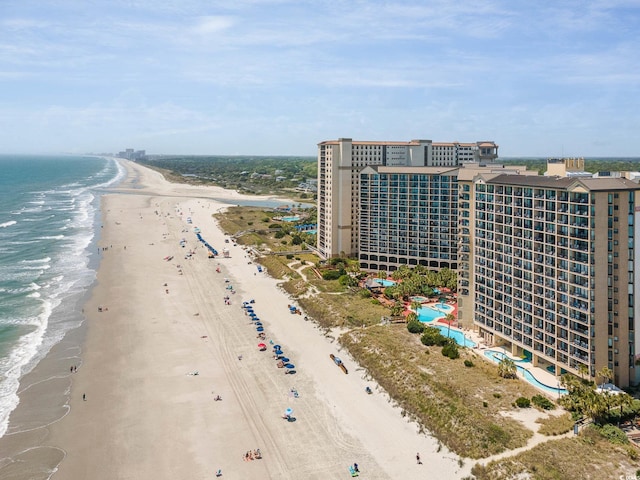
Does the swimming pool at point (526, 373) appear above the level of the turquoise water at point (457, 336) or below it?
below

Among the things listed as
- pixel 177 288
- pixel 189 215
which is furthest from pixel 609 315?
pixel 189 215

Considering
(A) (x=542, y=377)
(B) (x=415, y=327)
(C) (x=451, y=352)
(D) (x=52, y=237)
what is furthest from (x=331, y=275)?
(D) (x=52, y=237)

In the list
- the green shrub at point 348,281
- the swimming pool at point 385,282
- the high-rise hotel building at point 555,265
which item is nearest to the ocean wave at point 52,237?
the green shrub at point 348,281

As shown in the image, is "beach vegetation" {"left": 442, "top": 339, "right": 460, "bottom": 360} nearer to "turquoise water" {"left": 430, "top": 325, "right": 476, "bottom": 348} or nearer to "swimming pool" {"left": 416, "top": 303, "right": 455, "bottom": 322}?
"turquoise water" {"left": 430, "top": 325, "right": 476, "bottom": 348}

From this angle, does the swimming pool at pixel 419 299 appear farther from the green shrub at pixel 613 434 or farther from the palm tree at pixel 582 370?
the green shrub at pixel 613 434

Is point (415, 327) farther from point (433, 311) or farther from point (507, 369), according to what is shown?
point (507, 369)

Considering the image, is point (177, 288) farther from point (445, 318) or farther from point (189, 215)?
point (189, 215)
